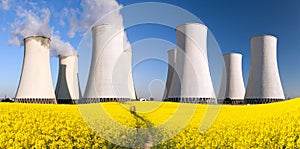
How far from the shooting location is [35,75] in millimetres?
22141

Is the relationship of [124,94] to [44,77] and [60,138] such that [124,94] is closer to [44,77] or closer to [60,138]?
[44,77]

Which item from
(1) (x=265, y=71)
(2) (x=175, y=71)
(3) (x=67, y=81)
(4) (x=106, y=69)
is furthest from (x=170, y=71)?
(3) (x=67, y=81)

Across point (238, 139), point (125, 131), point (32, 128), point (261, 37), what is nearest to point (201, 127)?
point (238, 139)

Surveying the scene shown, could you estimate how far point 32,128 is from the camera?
5.33 meters

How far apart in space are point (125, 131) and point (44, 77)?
58.8 feet

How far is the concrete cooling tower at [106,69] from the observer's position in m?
22.8

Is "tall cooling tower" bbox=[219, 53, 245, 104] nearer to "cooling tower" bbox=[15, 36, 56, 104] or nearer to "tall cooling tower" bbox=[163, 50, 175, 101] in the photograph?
"tall cooling tower" bbox=[163, 50, 175, 101]

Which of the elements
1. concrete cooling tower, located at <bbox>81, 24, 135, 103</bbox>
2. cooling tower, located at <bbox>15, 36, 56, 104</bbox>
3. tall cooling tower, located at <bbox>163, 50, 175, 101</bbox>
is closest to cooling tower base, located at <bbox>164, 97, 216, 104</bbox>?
concrete cooling tower, located at <bbox>81, 24, 135, 103</bbox>

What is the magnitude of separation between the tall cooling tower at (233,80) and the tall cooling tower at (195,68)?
30.1ft

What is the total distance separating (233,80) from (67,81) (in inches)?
776

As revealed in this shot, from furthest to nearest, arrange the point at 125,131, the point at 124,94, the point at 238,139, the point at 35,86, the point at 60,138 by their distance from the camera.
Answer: the point at 124,94 < the point at 35,86 < the point at 125,131 < the point at 238,139 < the point at 60,138

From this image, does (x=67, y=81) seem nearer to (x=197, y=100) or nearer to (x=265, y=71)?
(x=197, y=100)

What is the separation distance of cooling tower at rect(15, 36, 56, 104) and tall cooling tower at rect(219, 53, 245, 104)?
19181 mm

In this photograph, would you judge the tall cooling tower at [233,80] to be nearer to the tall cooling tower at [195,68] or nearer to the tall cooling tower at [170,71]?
the tall cooling tower at [170,71]
